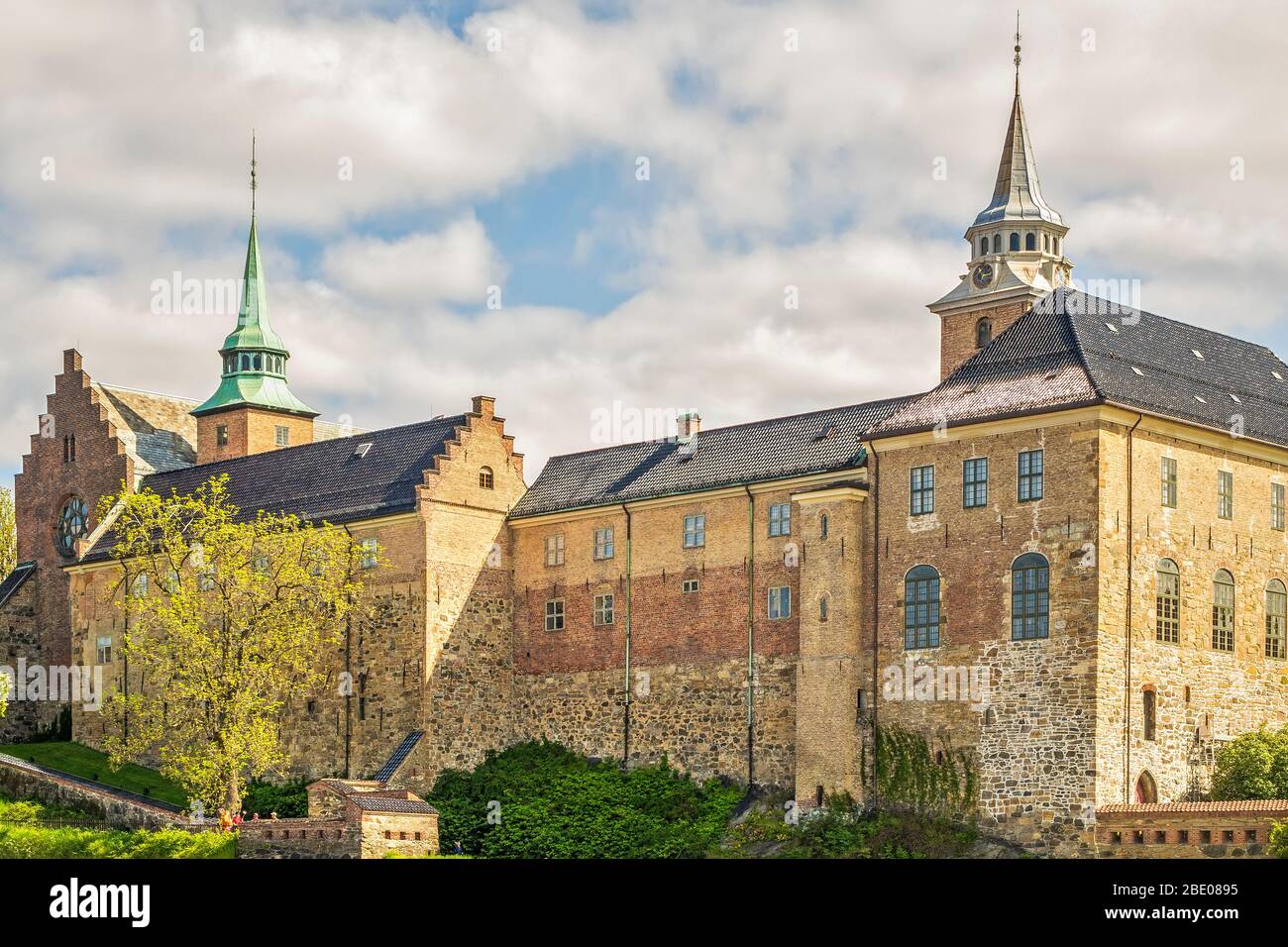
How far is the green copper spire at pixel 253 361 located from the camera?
3509 inches

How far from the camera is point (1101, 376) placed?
184 ft

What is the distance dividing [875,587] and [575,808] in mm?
11334

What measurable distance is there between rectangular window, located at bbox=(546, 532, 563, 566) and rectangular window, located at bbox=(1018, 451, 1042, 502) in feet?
60.5

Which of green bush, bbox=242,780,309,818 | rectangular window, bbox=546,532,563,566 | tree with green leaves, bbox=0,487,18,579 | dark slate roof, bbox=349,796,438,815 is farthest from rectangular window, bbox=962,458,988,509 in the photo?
tree with green leaves, bbox=0,487,18,579

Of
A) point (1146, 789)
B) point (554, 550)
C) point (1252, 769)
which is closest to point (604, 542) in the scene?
point (554, 550)

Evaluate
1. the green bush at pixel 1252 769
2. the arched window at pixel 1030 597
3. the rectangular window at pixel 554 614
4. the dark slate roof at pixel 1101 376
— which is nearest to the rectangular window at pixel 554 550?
the rectangular window at pixel 554 614

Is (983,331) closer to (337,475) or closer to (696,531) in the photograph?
(696,531)

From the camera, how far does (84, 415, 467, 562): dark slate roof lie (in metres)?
70.7

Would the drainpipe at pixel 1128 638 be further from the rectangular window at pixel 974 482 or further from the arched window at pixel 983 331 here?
the arched window at pixel 983 331

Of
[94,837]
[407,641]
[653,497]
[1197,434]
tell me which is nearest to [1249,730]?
[1197,434]

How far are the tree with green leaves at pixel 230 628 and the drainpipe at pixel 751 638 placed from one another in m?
13.0

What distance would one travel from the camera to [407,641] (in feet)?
224

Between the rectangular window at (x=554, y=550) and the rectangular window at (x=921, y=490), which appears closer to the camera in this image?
the rectangular window at (x=921, y=490)
